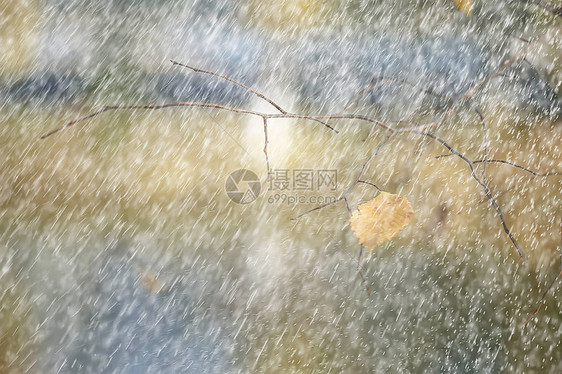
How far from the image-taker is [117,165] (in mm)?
2428

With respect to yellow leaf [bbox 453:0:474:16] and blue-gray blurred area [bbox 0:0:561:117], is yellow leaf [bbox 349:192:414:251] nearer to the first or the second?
yellow leaf [bbox 453:0:474:16]

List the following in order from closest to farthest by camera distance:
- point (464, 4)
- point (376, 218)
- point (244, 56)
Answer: point (376, 218) < point (464, 4) < point (244, 56)

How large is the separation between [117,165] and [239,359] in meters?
1.10

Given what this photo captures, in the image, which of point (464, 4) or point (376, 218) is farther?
point (464, 4)

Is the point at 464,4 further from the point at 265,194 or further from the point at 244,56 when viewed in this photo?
the point at 265,194

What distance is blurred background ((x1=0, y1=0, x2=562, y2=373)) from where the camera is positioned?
2180 millimetres

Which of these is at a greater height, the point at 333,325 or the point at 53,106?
the point at 53,106

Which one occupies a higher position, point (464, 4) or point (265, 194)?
point (464, 4)

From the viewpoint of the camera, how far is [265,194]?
249cm

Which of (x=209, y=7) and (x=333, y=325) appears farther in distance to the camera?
(x=209, y=7)

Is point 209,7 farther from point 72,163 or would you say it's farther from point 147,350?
point 147,350

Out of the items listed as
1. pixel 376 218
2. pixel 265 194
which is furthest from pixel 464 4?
pixel 265 194

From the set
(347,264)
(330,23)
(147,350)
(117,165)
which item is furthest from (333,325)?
(330,23)

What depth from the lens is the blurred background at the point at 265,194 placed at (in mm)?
2180
